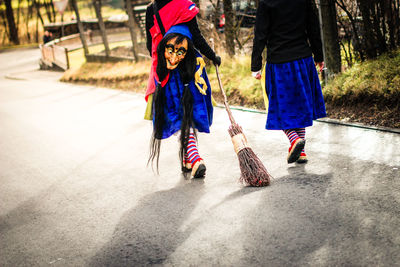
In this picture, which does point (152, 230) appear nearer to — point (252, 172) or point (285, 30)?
point (252, 172)

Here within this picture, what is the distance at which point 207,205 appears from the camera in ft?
13.3

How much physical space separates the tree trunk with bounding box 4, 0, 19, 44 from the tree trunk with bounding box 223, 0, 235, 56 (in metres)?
37.1

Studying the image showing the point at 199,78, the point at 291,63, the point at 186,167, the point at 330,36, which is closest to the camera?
the point at 291,63

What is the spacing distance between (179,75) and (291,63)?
1.21m

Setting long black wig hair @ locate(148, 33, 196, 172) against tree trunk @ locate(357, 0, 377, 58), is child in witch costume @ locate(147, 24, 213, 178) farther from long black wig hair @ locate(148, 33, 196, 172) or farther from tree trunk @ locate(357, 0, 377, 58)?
tree trunk @ locate(357, 0, 377, 58)

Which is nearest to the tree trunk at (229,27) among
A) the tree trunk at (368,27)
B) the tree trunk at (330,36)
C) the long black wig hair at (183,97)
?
the tree trunk at (330,36)

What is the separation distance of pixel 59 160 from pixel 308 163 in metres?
3.65

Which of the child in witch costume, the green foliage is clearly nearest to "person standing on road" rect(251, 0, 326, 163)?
the child in witch costume

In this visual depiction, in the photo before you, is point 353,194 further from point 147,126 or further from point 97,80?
point 97,80

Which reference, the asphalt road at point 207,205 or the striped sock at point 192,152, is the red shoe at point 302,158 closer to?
the asphalt road at point 207,205

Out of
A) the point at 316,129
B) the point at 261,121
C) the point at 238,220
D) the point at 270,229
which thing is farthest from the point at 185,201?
the point at 261,121

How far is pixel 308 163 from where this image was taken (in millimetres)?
4770

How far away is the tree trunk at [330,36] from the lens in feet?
23.2

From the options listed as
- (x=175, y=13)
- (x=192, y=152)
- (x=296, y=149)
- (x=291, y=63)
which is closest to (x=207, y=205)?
(x=192, y=152)
